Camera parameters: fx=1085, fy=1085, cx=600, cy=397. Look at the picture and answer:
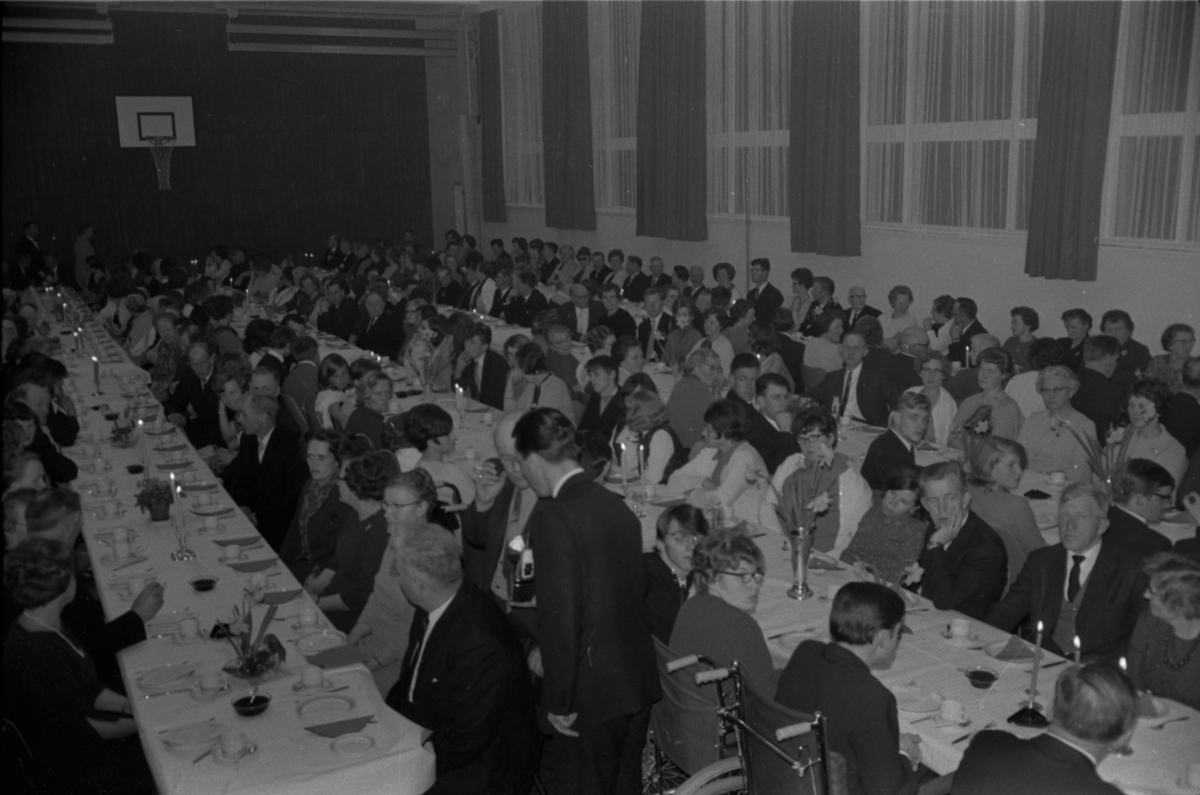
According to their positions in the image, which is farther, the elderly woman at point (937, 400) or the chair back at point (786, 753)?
the elderly woman at point (937, 400)

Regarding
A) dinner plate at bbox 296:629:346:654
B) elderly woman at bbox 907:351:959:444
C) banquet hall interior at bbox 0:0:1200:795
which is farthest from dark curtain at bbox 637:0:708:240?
dinner plate at bbox 296:629:346:654

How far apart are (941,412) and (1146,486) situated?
266 cm

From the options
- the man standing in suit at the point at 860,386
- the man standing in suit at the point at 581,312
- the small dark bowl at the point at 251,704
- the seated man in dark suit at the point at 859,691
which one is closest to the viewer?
the seated man in dark suit at the point at 859,691

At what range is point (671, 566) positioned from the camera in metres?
4.22

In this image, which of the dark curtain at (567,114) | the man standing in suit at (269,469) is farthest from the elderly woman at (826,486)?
the dark curtain at (567,114)

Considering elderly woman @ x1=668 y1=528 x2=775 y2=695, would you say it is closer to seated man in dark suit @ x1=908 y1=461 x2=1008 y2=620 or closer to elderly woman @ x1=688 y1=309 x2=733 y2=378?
seated man in dark suit @ x1=908 y1=461 x2=1008 y2=620

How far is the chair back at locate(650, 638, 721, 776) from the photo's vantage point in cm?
352

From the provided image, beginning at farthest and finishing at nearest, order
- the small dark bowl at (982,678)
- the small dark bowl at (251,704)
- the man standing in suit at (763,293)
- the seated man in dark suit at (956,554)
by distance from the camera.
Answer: the man standing in suit at (763,293), the seated man in dark suit at (956,554), the small dark bowl at (982,678), the small dark bowl at (251,704)

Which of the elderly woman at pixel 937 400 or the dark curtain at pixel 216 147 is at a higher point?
the dark curtain at pixel 216 147

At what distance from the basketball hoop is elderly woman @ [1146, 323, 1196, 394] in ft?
56.4

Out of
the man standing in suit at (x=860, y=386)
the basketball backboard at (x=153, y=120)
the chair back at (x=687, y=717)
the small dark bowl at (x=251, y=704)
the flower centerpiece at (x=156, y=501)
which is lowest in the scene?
the chair back at (x=687, y=717)

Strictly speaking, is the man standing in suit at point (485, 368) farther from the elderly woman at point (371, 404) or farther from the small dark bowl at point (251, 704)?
the small dark bowl at point (251, 704)

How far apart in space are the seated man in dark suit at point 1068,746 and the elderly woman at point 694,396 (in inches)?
176

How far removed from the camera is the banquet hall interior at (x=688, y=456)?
3.33 m
